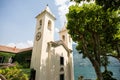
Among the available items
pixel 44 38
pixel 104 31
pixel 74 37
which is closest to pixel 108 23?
pixel 104 31

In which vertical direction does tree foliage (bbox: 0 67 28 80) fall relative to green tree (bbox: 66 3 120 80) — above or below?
below

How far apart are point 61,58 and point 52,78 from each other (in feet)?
17.0

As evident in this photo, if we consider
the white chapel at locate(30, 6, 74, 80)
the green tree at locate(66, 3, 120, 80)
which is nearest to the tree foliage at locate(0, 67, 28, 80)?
the white chapel at locate(30, 6, 74, 80)

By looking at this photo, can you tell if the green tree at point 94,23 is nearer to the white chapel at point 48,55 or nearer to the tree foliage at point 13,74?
the white chapel at point 48,55

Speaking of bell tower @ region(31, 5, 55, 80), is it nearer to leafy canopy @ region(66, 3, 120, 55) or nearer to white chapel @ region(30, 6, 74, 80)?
white chapel @ region(30, 6, 74, 80)

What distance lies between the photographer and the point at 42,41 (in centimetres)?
2359

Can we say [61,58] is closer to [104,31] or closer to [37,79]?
[37,79]

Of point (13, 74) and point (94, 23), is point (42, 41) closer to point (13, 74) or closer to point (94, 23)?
point (13, 74)

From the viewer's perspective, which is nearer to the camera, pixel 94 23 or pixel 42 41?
pixel 94 23

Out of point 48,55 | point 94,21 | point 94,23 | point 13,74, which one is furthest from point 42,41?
point 94,21

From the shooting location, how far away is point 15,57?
2916 cm

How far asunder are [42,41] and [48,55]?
9.50 feet

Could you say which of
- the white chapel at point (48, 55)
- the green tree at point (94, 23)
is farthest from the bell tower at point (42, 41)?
the green tree at point (94, 23)

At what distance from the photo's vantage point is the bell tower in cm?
2218
